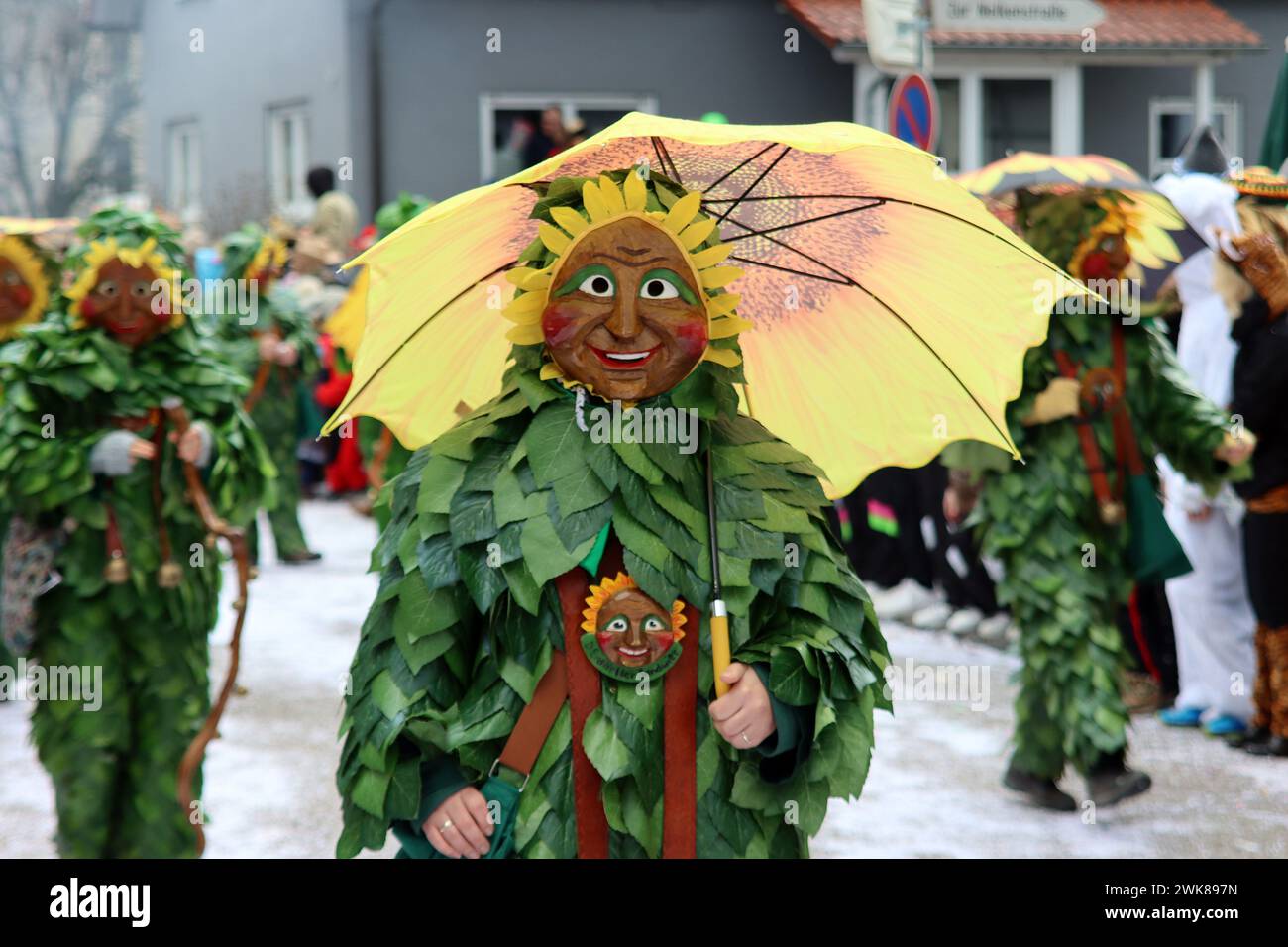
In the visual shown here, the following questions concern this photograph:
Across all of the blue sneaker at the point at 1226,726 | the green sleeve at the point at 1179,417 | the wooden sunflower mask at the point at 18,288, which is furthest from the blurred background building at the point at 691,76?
the green sleeve at the point at 1179,417

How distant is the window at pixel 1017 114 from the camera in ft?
53.4

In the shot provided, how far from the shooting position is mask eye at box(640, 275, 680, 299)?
273cm

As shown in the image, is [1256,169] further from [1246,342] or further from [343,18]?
[343,18]

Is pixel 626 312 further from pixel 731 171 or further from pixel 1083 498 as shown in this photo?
pixel 1083 498

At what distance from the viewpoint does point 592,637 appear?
2.67m

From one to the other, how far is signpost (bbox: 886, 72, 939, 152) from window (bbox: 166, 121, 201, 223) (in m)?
13.1

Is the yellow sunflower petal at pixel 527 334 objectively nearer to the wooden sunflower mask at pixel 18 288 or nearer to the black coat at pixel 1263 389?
the wooden sunflower mask at pixel 18 288

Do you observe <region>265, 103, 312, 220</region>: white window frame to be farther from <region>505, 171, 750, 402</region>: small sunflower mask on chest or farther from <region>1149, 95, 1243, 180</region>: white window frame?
<region>505, 171, 750, 402</region>: small sunflower mask on chest

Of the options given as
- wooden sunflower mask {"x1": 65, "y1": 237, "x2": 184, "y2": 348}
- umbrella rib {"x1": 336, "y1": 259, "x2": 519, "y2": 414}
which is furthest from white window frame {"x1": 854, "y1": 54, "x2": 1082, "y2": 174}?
umbrella rib {"x1": 336, "y1": 259, "x2": 519, "y2": 414}

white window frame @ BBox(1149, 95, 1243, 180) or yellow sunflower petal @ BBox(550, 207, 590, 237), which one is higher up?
white window frame @ BBox(1149, 95, 1243, 180)

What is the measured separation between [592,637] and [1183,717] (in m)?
5.37

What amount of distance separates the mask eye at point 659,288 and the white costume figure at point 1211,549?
193 inches

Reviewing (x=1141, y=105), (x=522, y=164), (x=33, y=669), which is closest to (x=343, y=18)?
(x=522, y=164)

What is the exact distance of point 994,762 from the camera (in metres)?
6.64
